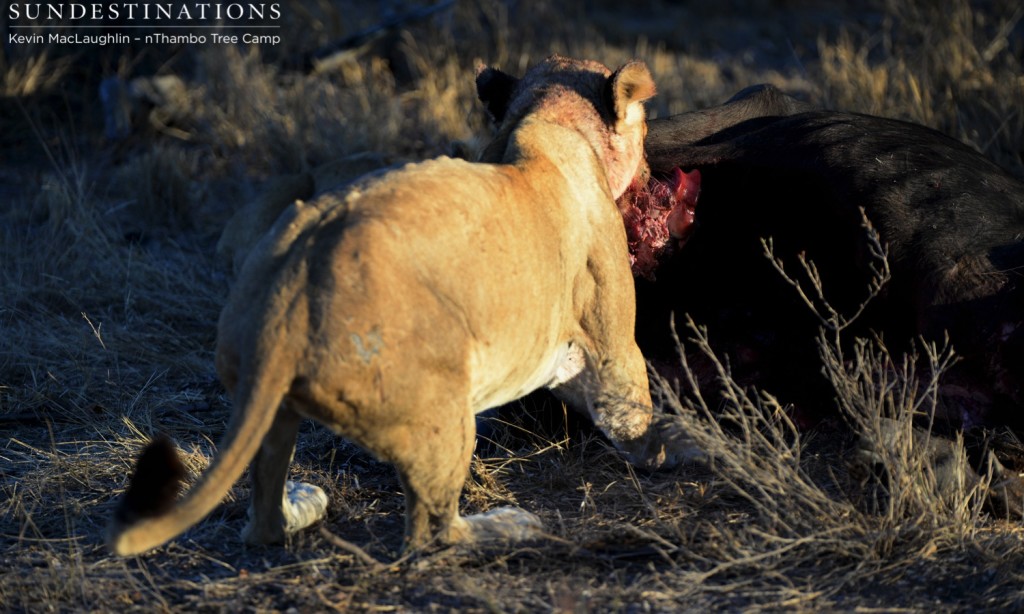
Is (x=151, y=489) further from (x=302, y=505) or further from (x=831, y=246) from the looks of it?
(x=831, y=246)

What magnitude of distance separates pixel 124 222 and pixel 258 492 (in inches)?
149

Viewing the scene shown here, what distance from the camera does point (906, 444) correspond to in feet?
10.1

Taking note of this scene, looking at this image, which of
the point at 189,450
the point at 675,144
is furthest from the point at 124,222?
the point at 675,144

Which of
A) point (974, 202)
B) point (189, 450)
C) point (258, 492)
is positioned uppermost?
point (974, 202)

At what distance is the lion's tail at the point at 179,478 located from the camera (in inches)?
97.7

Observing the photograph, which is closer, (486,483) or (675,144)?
(486,483)

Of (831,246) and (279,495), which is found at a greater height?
(831,246)

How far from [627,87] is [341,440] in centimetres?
144

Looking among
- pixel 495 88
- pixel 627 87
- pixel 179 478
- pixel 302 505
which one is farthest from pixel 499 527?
pixel 495 88

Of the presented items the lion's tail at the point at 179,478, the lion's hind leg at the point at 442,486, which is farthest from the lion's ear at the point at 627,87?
the lion's tail at the point at 179,478

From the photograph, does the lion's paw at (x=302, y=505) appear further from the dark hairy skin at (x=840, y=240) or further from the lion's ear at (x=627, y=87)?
the lion's ear at (x=627, y=87)

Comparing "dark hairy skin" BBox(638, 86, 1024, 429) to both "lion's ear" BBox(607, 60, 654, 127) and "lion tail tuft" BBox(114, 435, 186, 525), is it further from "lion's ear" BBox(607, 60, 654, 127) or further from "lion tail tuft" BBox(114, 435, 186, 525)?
"lion tail tuft" BBox(114, 435, 186, 525)

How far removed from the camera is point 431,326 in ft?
8.75

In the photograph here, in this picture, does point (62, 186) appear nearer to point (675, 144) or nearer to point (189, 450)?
point (189, 450)
